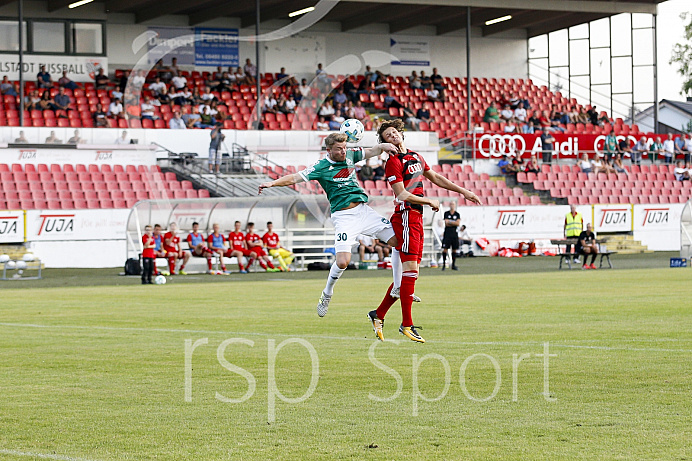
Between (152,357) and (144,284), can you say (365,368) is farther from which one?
(144,284)

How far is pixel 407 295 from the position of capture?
34.1 feet

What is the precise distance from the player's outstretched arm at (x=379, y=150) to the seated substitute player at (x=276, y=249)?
780 inches

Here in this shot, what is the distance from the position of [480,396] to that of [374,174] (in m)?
31.3

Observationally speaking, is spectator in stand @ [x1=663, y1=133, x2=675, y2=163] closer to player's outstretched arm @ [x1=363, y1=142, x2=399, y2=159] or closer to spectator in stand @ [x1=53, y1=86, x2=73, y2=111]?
spectator in stand @ [x1=53, y1=86, x2=73, y2=111]

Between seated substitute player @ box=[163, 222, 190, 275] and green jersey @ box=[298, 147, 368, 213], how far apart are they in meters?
18.1

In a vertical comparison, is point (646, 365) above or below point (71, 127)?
below

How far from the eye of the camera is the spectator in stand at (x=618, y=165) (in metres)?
44.2

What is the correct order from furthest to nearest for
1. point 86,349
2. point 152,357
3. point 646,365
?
1. point 86,349
2. point 152,357
3. point 646,365

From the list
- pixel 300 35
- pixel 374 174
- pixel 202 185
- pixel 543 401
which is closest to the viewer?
pixel 543 401

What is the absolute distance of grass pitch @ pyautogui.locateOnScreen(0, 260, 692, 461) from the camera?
249 inches

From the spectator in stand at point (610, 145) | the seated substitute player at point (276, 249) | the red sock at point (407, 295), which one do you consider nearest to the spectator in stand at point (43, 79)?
the seated substitute player at point (276, 249)

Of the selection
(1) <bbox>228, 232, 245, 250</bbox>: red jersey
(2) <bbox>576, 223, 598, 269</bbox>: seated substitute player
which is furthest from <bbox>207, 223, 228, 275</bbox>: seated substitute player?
(2) <bbox>576, 223, 598, 269</bbox>: seated substitute player

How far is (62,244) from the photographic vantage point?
31.4m

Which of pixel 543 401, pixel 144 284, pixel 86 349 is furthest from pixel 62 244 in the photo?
pixel 543 401
